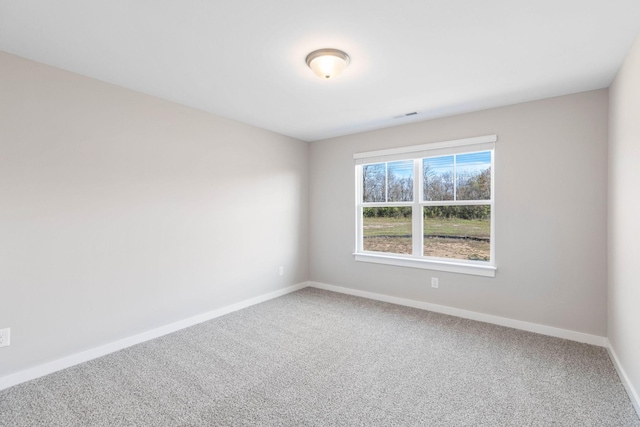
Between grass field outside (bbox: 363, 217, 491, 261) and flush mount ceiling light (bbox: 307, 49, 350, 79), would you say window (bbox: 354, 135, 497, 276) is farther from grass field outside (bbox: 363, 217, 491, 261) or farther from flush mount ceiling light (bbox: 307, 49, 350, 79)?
flush mount ceiling light (bbox: 307, 49, 350, 79)

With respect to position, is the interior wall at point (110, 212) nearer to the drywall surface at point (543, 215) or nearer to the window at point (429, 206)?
the window at point (429, 206)

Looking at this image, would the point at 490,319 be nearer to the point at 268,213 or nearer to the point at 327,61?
the point at 268,213

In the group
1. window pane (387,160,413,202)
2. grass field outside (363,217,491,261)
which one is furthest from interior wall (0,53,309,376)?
window pane (387,160,413,202)

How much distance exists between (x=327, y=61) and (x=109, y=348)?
297 centimetres

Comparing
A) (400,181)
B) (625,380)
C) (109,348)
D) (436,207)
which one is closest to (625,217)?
(625,380)

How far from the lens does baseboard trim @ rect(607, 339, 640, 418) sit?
6.26 ft

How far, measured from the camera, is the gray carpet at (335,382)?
6.08 ft

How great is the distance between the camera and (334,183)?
4.62 metres

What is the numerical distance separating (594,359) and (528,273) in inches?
33.8

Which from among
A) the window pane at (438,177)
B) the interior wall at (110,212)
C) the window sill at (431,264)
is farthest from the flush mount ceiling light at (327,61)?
the window sill at (431,264)

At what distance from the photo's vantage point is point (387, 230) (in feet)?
14.1

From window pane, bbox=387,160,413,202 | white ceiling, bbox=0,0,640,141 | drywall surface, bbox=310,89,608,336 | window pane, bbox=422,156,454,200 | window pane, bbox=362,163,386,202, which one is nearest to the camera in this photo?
white ceiling, bbox=0,0,640,141

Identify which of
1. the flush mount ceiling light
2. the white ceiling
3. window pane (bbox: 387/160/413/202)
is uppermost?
the white ceiling

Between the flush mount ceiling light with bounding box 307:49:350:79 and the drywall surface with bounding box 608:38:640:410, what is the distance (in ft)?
6.13
